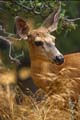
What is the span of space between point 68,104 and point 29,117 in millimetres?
599

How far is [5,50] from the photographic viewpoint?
1722cm

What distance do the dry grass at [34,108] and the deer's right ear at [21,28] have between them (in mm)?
1776

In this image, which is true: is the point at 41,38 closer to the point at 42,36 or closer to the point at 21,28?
the point at 42,36

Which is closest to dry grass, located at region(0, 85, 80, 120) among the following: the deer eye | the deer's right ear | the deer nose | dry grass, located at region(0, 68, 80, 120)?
dry grass, located at region(0, 68, 80, 120)

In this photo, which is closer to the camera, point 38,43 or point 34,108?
point 34,108

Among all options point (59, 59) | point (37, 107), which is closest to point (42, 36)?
point (59, 59)

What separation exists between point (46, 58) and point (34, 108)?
1.94 m

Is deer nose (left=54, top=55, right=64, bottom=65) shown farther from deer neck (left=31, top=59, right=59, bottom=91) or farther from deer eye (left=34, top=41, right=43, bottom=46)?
deer eye (left=34, top=41, right=43, bottom=46)

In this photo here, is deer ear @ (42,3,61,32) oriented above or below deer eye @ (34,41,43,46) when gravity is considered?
above

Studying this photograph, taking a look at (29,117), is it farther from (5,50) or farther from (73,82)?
(5,50)

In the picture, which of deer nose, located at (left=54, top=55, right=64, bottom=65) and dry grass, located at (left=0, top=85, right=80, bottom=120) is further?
deer nose, located at (left=54, top=55, right=64, bottom=65)

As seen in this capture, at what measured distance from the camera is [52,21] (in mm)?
11945

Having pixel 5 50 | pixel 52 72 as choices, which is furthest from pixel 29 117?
pixel 5 50

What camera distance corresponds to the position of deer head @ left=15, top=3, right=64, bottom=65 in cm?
1121
